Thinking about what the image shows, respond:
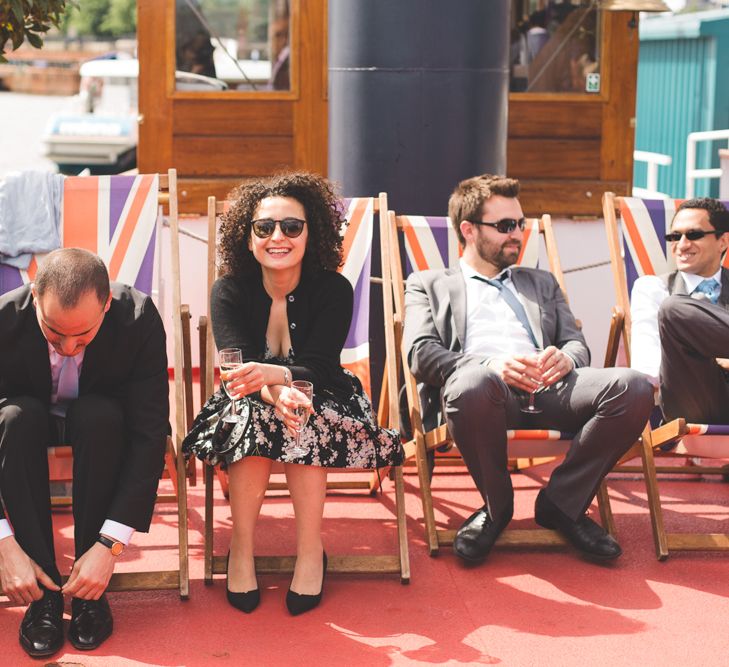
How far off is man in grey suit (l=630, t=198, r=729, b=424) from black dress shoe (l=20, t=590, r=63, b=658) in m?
2.20

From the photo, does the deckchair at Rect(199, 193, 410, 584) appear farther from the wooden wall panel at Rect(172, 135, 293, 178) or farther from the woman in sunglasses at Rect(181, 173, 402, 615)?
the wooden wall panel at Rect(172, 135, 293, 178)

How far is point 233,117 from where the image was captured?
6863mm

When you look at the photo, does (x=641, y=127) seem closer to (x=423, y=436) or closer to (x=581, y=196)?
(x=581, y=196)

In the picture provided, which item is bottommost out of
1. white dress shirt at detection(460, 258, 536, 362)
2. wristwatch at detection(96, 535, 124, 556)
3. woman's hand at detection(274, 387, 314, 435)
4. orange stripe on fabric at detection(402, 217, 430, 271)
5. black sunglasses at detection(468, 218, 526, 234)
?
wristwatch at detection(96, 535, 124, 556)

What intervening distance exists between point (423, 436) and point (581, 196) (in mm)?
3034

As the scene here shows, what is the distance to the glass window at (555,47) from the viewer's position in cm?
691

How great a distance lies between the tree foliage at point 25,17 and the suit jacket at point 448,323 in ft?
5.46

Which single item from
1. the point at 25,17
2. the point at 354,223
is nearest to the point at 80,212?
the point at 25,17

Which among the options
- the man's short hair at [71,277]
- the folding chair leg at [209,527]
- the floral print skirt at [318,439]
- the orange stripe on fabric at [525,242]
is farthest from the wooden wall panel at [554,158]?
the man's short hair at [71,277]

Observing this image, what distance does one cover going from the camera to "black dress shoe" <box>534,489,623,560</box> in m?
4.13

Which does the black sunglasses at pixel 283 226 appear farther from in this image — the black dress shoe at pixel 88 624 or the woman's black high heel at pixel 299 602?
the black dress shoe at pixel 88 624

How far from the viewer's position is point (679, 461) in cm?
536

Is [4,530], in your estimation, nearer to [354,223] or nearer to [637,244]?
[354,223]

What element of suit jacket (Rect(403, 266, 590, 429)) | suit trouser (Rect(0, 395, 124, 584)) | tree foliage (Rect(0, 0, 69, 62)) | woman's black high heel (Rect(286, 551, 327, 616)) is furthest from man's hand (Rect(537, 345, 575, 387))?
tree foliage (Rect(0, 0, 69, 62))
